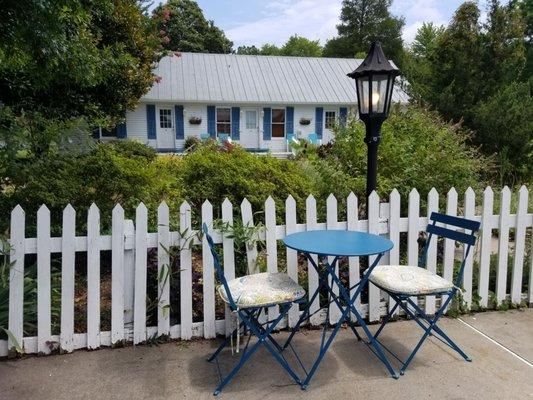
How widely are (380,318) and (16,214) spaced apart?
9.63 feet

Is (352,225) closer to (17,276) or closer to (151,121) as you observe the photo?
(17,276)


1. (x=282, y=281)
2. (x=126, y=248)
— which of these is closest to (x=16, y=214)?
(x=126, y=248)

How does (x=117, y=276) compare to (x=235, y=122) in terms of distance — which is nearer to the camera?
(x=117, y=276)

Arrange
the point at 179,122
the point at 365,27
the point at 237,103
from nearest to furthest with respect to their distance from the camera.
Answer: the point at 179,122 → the point at 237,103 → the point at 365,27

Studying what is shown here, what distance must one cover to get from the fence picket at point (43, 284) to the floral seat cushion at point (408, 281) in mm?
2291

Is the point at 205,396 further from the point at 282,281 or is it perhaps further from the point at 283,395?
the point at 282,281

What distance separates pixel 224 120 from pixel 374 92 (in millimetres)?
16966

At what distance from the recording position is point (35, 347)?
3078 millimetres

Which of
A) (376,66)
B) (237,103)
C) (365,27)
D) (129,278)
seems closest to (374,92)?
(376,66)

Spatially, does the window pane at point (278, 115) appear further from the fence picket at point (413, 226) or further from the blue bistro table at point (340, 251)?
the blue bistro table at point (340, 251)

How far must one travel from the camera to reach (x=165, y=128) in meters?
19.5

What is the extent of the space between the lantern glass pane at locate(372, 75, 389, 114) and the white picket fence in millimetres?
750

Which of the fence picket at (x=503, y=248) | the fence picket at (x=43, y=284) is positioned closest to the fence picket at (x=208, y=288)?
the fence picket at (x=43, y=284)

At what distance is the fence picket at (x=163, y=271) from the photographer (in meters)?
3.21
